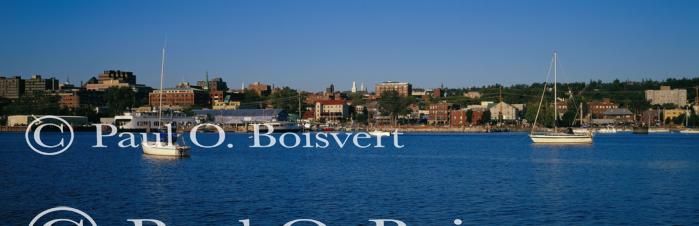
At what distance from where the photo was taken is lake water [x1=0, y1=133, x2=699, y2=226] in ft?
79.9

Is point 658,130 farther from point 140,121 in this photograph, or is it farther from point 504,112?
point 140,121

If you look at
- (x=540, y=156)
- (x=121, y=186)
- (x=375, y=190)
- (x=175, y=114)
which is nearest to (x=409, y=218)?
(x=375, y=190)

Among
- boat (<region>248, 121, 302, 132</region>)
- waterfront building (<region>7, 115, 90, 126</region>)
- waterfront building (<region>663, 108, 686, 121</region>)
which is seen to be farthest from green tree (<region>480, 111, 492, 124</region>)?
waterfront building (<region>7, 115, 90, 126</region>)

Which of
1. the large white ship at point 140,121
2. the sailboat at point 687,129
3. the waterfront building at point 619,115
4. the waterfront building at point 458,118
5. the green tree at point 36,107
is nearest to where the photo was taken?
the large white ship at point 140,121

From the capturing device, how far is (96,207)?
26.1 m

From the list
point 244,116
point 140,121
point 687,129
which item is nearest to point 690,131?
point 687,129

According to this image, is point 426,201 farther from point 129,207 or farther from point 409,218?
point 129,207

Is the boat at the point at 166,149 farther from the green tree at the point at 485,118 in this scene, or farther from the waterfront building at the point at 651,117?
the waterfront building at the point at 651,117

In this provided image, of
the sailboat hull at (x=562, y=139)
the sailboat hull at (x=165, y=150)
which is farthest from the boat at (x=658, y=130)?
the sailboat hull at (x=165, y=150)

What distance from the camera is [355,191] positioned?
3070 cm

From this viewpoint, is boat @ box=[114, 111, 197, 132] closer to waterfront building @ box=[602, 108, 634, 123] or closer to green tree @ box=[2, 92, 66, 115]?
green tree @ box=[2, 92, 66, 115]

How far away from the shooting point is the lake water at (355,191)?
2436 centimetres

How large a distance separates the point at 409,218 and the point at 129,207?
8.48m

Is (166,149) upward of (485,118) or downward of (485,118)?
downward
